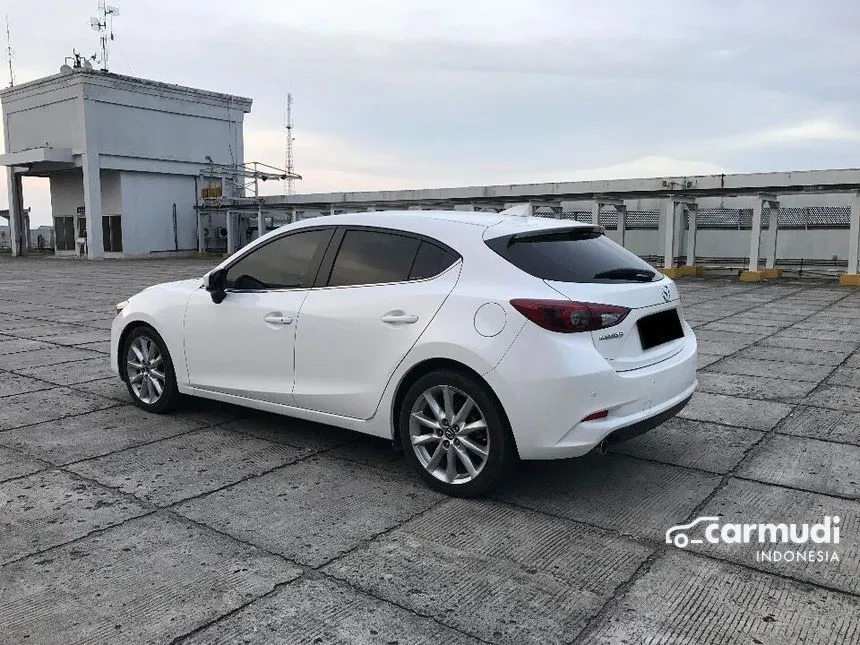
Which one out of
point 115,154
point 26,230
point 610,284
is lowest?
point 610,284

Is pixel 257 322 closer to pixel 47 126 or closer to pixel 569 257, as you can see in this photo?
pixel 569 257

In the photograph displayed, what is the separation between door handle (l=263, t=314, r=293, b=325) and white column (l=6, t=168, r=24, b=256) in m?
43.5

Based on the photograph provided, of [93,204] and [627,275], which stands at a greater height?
[93,204]

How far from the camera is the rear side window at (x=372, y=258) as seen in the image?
4547 mm

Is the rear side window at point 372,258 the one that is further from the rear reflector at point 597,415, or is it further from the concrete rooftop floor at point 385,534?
the rear reflector at point 597,415

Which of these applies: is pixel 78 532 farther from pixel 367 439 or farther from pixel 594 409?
pixel 594 409

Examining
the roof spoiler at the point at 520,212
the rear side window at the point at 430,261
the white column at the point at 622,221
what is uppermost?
the white column at the point at 622,221

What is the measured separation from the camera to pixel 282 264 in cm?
514

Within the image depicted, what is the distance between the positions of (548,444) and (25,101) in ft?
146

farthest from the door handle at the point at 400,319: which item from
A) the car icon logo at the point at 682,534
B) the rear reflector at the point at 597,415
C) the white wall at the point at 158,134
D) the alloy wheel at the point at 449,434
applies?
the white wall at the point at 158,134

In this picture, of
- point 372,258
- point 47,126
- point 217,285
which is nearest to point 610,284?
point 372,258

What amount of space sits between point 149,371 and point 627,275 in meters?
3.86

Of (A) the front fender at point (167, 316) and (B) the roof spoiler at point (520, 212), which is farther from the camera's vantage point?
(A) the front fender at point (167, 316)

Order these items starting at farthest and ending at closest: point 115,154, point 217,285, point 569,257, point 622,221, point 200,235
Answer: point 200,235, point 115,154, point 622,221, point 217,285, point 569,257
